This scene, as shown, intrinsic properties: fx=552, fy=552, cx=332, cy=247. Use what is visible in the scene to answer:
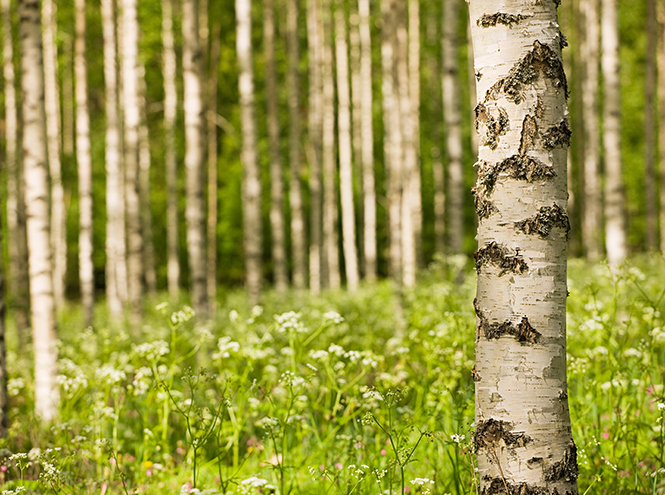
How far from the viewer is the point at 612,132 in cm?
844

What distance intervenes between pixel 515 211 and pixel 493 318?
0.40 metres

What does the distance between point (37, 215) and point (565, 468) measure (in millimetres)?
4731

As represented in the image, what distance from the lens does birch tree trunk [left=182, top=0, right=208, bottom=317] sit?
23.6ft

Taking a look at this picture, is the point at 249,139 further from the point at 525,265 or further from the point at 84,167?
the point at 525,265

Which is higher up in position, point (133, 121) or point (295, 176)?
point (133, 121)

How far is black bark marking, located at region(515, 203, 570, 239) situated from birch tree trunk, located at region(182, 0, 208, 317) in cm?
577

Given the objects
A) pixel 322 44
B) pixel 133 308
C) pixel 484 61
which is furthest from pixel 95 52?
pixel 484 61

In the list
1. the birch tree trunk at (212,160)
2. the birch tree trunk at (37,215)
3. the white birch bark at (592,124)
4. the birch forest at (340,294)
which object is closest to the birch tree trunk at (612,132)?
the birch forest at (340,294)

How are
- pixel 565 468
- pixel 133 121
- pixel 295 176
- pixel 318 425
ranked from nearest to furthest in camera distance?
1. pixel 565 468
2. pixel 318 425
3. pixel 133 121
4. pixel 295 176

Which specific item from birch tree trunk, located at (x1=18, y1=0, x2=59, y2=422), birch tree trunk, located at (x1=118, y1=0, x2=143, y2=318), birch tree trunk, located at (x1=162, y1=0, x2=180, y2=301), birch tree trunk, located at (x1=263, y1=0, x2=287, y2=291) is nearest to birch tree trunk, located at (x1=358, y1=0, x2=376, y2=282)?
birch tree trunk, located at (x1=263, y1=0, x2=287, y2=291)

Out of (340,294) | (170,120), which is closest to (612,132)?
(340,294)

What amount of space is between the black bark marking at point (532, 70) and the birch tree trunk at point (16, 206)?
815cm

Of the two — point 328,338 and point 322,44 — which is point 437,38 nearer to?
point 322,44

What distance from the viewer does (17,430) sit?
3.93m
